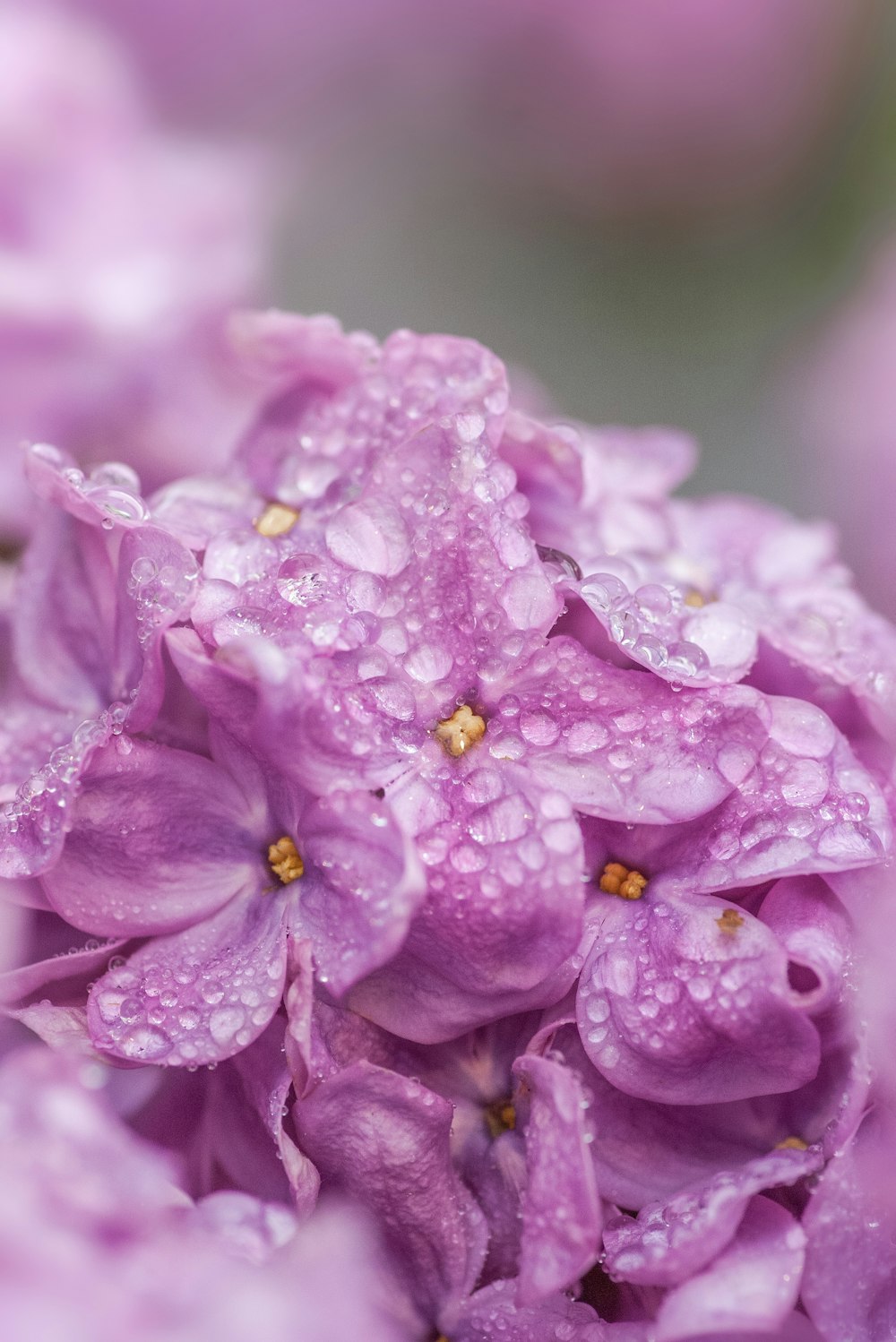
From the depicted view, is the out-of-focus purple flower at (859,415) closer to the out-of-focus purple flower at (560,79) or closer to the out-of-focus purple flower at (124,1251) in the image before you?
the out-of-focus purple flower at (560,79)

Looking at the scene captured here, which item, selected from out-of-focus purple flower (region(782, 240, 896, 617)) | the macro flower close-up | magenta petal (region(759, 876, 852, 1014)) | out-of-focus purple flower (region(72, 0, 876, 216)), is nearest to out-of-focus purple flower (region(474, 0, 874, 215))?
out-of-focus purple flower (region(72, 0, 876, 216))

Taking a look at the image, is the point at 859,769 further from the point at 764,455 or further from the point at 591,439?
the point at 764,455

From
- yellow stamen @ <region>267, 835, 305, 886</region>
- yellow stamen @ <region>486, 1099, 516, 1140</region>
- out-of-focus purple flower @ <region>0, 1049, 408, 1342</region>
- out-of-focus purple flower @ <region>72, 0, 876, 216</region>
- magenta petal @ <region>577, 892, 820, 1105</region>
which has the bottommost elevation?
yellow stamen @ <region>486, 1099, 516, 1140</region>

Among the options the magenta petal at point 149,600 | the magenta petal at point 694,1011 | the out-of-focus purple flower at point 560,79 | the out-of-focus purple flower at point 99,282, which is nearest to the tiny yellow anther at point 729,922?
the magenta petal at point 694,1011

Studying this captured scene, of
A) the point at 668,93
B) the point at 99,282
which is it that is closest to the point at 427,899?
the point at 99,282

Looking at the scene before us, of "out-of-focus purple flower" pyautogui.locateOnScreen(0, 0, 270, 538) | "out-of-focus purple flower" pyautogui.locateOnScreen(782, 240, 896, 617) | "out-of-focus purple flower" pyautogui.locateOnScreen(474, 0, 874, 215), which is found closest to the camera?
"out-of-focus purple flower" pyautogui.locateOnScreen(0, 0, 270, 538)

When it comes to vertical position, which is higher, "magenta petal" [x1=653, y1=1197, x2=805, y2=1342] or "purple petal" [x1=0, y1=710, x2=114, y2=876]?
"purple petal" [x1=0, y1=710, x2=114, y2=876]

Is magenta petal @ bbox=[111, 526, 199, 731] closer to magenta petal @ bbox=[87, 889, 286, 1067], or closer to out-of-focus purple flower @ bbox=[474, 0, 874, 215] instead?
magenta petal @ bbox=[87, 889, 286, 1067]

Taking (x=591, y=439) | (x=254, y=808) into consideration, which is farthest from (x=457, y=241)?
(x=254, y=808)
